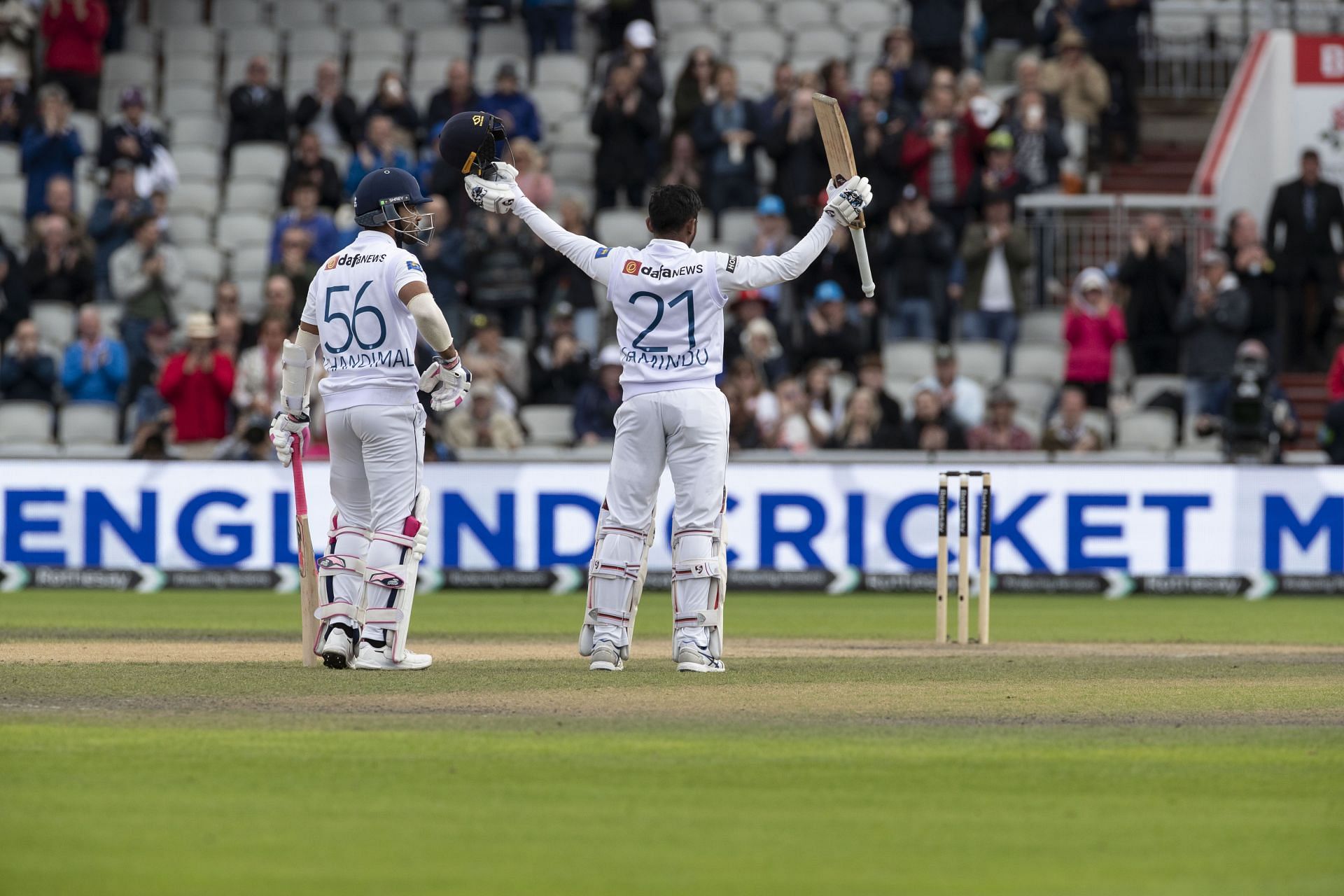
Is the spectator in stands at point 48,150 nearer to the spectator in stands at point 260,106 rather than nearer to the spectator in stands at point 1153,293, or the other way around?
the spectator in stands at point 260,106

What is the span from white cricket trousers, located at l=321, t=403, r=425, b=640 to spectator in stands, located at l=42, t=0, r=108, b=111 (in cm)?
1726

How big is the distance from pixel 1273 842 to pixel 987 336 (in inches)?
684

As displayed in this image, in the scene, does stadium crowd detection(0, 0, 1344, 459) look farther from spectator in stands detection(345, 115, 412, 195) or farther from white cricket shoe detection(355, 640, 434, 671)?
white cricket shoe detection(355, 640, 434, 671)

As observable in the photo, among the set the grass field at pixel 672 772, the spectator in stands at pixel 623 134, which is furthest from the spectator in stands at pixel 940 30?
the grass field at pixel 672 772

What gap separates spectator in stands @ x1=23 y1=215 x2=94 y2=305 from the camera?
24.9m

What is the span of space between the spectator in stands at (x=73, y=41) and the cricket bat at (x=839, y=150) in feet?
57.3

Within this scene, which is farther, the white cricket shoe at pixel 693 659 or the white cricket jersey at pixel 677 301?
the white cricket shoe at pixel 693 659

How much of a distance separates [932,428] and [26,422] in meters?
9.77

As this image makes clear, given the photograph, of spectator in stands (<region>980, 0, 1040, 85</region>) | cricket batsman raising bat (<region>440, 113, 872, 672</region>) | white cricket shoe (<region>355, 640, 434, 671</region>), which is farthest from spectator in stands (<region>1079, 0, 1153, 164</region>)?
white cricket shoe (<region>355, 640, 434, 671</region>)

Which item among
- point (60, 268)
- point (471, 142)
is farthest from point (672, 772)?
point (60, 268)

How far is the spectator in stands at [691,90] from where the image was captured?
25.3 meters

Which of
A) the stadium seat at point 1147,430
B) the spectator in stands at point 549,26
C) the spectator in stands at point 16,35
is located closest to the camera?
the stadium seat at point 1147,430

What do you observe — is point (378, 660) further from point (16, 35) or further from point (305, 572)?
point (16, 35)

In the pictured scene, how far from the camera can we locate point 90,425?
23.5 metres
